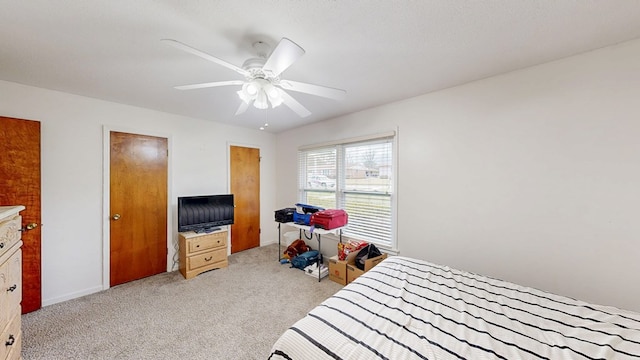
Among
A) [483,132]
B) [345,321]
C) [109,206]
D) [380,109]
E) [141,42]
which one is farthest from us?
[380,109]

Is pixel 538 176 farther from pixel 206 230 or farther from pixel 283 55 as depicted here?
pixel 206 230

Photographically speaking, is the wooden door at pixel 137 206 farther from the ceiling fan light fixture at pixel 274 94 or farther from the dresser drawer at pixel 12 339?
the ceiling fan light fixture at pixel 274 94

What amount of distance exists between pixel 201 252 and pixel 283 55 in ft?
9.80

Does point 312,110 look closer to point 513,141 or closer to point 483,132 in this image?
point 483,132

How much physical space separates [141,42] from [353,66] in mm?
1632

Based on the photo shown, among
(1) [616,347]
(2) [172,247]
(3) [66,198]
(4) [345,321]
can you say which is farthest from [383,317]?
(3) [66,198]

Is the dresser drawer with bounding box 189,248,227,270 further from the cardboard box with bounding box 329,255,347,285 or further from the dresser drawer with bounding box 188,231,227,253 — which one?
the cardboard box with bounding box 329,255,347,285

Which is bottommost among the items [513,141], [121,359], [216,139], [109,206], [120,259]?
[121,359]

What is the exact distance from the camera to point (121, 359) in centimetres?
166

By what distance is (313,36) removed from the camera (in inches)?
59.5

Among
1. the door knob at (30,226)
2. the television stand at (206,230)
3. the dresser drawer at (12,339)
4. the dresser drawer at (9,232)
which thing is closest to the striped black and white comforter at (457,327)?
the dresser drawer at (12,339)

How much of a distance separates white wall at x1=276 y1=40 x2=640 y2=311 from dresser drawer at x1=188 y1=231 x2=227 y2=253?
2.70 metres

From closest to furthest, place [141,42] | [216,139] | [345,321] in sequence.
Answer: [345,321], [141,42], [216,139]

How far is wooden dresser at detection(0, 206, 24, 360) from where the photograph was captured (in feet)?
4.16
